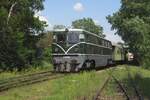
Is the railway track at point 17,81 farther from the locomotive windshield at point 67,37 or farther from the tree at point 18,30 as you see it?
the tree at point 18,30

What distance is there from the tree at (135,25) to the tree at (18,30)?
12.9m

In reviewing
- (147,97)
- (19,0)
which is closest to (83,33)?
(19,0)

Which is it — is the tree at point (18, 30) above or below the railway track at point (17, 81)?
above

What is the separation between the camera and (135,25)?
63.1m

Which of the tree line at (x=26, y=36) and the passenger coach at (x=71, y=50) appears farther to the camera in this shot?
the tree line at (x=26, y=36)

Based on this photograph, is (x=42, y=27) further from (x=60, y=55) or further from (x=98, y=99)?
(x=98, y=99)

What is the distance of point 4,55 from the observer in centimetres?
3919

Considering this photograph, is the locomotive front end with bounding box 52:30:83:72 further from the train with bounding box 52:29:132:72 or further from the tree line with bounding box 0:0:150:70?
the tree line with bounding box 0:0:150:70

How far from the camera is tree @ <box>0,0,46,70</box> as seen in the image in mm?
38625

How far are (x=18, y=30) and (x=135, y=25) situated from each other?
25931 millimetres

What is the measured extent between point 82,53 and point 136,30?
93.8 ft

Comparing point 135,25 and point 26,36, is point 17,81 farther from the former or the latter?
point 135,25

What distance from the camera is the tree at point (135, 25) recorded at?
55562 millimetres

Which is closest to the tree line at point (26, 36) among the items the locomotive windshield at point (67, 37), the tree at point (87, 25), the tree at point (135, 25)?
the tree at point (135, 25)
